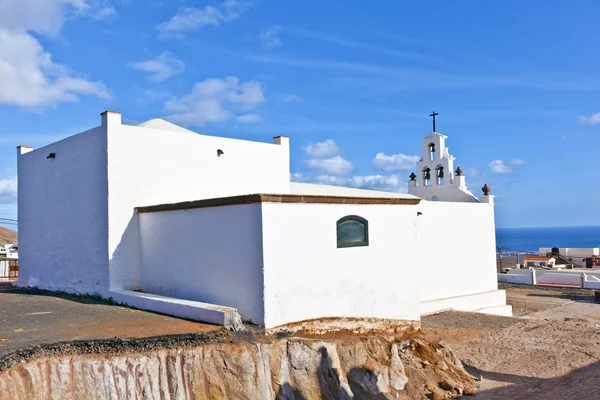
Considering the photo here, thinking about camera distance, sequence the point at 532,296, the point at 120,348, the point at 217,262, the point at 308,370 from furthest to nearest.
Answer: the point at 532,296 → the point at 217,262 → the point at 308,370 → the point at 120,348

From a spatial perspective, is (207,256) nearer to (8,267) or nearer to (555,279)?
(8,267)

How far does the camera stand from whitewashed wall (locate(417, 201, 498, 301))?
54.3ft

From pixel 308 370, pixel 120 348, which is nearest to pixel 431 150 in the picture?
pixel 308 370

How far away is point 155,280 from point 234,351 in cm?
468

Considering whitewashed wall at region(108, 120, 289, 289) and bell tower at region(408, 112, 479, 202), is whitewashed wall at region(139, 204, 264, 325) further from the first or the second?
bell tower at region(408, 112, 479, 202)

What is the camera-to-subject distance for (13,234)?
2432 inches

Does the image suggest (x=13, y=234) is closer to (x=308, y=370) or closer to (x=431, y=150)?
(x=431, y=150)

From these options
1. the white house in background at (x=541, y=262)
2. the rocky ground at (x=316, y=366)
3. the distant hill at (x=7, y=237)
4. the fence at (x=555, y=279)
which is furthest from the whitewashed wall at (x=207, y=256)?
the distant hill at (x=7, y=237)

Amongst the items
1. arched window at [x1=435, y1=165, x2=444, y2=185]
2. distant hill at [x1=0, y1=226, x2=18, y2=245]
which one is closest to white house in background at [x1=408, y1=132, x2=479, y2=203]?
arched window at [x1=435, y1=165, x2=444, y2=185]

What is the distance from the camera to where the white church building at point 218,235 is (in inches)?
380

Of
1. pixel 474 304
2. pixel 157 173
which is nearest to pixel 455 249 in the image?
pixel 474 304

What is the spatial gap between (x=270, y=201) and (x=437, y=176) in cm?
1269

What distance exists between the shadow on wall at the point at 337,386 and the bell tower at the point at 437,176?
12.1 metres

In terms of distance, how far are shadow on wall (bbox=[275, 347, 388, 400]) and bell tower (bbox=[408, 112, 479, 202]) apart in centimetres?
1209
